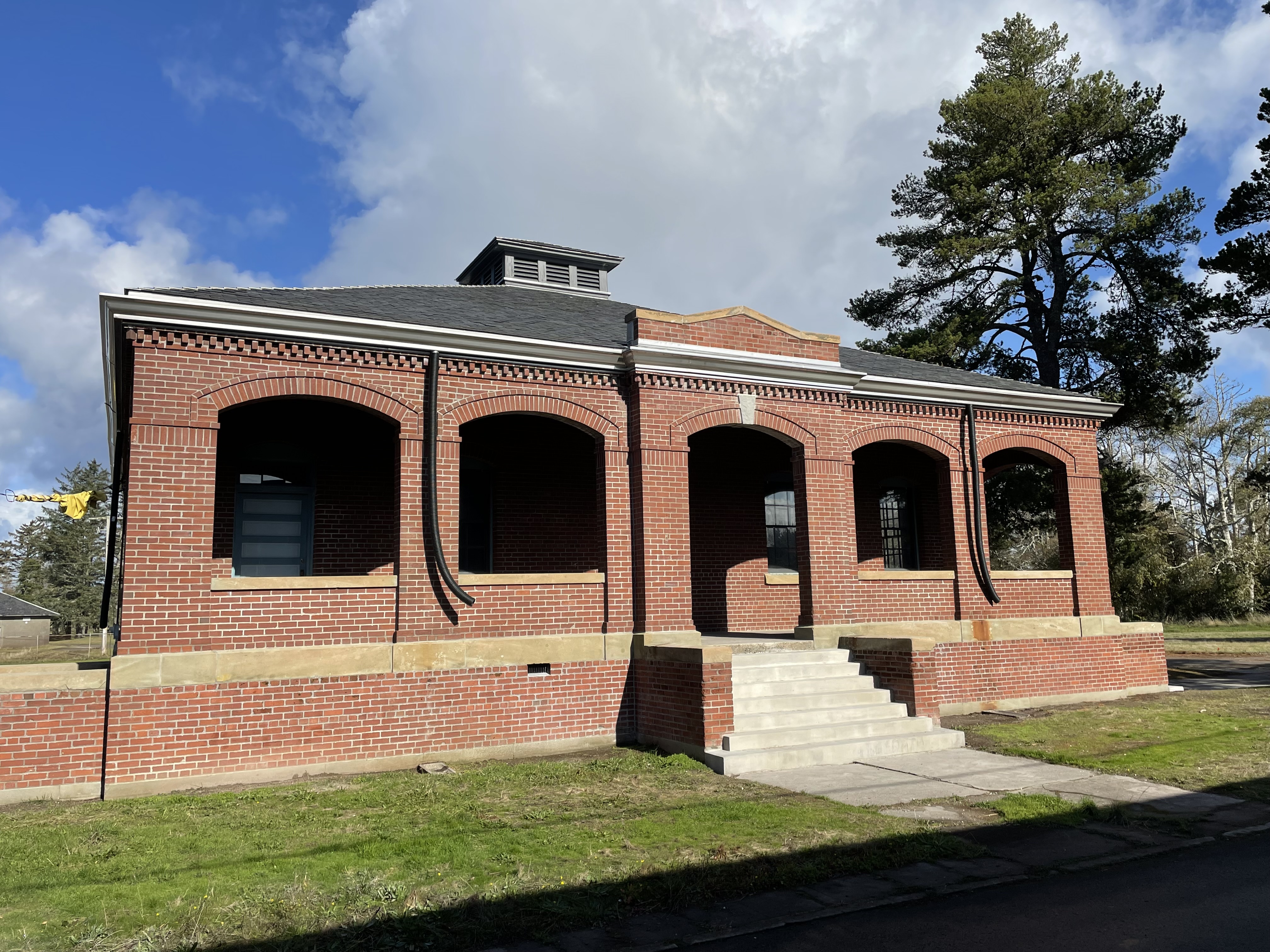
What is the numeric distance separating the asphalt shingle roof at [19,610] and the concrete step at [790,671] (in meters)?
60.8

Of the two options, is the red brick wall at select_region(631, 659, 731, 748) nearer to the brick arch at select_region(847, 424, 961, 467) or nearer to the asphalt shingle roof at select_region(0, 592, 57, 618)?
the brick arch at select_region(847, 424, 961, 467)

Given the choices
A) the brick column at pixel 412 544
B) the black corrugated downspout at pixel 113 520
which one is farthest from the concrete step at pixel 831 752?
the black corrugated downspout at pixel 113 520

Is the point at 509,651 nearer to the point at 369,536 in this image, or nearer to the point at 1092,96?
the point at 369,536

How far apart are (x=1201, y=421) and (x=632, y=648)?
4519cm

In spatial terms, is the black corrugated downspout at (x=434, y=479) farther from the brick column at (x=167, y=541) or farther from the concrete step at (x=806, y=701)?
the concrete step at (x=806, y=701)

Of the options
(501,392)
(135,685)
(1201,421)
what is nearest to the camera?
(135,685)

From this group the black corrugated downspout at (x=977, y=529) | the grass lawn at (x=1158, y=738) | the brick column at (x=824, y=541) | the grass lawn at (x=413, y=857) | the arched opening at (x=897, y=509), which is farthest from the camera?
the arched opening at (x=897, y=509)

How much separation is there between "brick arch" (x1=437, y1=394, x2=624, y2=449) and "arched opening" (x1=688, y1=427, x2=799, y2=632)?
3417mm

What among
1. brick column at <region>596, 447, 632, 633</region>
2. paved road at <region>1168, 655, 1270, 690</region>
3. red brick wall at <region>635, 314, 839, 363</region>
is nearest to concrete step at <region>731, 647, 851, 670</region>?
brick column at <region>596, 447, 632, 633</region>

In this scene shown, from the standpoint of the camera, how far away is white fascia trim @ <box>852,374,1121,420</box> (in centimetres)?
1427

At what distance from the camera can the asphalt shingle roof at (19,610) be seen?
56.9 metres

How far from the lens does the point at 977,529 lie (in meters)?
14.9

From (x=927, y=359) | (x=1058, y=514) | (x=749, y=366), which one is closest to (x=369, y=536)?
(x=749, y=366)

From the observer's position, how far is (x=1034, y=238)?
24.3m
